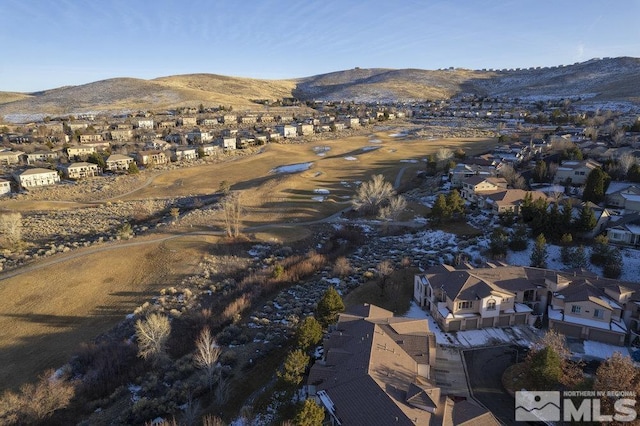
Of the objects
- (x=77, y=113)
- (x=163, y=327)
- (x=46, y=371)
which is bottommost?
(x=46, y=371)

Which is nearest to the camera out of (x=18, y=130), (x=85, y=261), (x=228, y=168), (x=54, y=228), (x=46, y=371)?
(x=46, y=371)

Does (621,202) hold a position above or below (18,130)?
below

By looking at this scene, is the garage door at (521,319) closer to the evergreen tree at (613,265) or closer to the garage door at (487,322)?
the garage door at (487,322)

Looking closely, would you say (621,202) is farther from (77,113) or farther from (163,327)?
(77,113)

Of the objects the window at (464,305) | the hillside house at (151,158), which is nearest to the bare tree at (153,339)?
the window at (464,305)

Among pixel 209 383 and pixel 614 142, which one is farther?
pixel 614 142

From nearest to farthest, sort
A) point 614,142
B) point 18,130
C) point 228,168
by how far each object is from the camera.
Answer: point 614,142 → point 228,168 → point 18,130

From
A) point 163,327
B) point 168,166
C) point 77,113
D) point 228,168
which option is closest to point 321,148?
point 228,168

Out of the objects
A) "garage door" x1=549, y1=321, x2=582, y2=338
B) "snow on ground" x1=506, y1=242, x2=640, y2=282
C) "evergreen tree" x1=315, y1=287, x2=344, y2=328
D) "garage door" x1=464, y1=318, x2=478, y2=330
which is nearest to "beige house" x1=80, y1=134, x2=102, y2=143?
"evergreen tree" x1=315, y1=287, x2=344, y2=328
